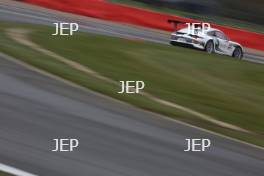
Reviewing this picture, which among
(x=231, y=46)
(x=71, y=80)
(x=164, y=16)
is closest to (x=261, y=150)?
(x=71, y=80)

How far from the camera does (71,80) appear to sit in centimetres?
1128

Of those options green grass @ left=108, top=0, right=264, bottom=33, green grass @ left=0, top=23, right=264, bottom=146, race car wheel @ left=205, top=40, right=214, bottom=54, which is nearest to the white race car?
race car wheel @ left=205, top=40, right=214, bottom=54

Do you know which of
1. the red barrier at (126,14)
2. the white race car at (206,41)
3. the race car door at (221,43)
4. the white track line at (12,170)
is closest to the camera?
the white track line at (12,170)

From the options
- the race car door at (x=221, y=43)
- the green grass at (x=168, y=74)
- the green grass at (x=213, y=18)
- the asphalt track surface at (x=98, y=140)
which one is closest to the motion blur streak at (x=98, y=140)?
the asphalt track surface at (x=98, y=140)

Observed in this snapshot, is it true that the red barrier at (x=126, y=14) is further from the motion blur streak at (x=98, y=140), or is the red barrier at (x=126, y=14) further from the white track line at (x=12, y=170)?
the white track line at (x=12, y=170)

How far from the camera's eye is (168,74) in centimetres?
1393

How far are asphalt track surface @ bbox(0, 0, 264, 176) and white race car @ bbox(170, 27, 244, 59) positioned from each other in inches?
537

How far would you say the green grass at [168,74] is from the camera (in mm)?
10719

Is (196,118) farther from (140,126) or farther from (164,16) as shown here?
(164,16)

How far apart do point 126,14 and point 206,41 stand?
274 inches

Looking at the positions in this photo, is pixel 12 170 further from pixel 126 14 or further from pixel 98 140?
pixel 126 14

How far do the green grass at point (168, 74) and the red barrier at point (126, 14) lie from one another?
11.0 metres

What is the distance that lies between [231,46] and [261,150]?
1653 centimetres

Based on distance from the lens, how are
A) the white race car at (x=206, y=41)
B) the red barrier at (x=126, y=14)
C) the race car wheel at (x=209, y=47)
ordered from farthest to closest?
the red barrier at (x=126, y=14), the race car wheel at (x=209, y=47), the white race car at (x=206, y=41)
